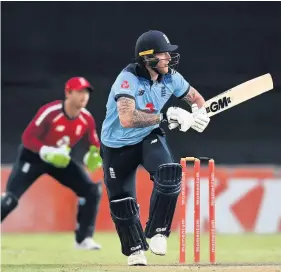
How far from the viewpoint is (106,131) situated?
5785 mm

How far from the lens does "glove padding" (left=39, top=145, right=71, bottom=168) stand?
7.42 metres

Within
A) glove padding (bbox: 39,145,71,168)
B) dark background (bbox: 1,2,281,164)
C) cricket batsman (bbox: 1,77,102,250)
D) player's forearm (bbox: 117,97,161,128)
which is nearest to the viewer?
player's forearm (bbox: 117,97,161,128)

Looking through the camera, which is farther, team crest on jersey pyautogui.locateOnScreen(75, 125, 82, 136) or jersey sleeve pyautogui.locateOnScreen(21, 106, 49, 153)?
team crest on jersey pyautogui.locateOnScreen(75, 125, 82, 136)

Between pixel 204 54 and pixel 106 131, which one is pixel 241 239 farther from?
pixel 106 131

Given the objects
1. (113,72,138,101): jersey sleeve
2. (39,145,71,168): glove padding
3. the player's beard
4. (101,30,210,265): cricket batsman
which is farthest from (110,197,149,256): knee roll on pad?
(39,145,71,168): glove padding

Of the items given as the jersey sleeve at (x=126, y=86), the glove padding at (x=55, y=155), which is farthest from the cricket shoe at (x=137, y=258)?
the glove padding at (x=55, y=155)

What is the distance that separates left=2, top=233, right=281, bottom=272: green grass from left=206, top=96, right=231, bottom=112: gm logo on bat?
2.88ft

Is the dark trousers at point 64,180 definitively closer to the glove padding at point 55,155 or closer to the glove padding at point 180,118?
the glove padding at point 55,155

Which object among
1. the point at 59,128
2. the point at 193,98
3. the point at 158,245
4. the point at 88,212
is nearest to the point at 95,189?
the point at 88,212

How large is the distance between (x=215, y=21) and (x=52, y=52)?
1.45 m

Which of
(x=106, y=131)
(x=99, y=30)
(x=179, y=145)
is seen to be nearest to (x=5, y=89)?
(x=99, y=30)

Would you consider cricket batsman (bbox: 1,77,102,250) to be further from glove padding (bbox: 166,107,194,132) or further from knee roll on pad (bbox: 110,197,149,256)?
glove padding (bbox: 166,107,194,132)

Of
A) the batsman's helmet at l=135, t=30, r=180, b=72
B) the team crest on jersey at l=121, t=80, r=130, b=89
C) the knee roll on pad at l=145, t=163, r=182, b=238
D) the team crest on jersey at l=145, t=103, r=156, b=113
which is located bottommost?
the knee roll on pad at l=145, t=163, r=182, b=238

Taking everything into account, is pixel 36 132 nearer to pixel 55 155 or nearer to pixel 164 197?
pixel 55 155
